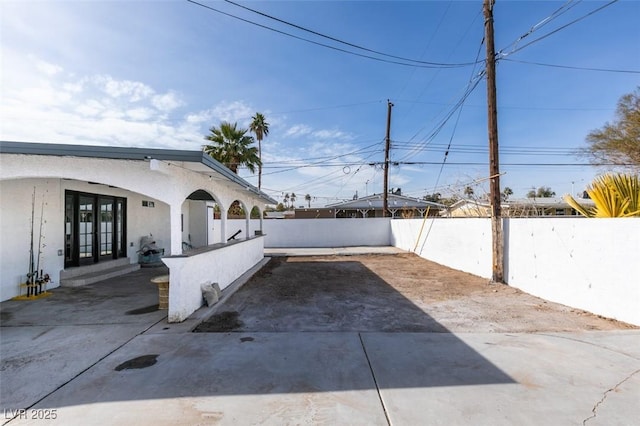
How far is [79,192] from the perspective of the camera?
26.4 feet

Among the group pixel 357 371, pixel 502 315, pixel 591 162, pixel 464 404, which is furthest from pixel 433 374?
pixel 591 162

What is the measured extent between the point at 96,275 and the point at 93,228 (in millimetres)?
1453

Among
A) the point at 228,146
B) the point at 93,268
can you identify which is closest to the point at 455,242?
the point at 93,268

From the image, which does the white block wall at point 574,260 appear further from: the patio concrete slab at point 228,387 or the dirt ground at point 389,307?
the patio concrete slab at point 228,387

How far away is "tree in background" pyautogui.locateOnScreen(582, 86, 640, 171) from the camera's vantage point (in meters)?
15.2

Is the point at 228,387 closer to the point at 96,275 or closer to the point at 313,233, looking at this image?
the point at 96,275

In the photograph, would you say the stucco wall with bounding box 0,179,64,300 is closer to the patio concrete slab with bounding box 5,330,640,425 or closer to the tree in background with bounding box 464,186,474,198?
the patio concrete slab with bounding box 5,330,640,425

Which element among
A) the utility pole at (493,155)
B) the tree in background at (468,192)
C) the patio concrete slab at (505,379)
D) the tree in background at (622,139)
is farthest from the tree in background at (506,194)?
the patio concrete slab at (505,379)

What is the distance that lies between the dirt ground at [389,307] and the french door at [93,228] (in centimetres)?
452

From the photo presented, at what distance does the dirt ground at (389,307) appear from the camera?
485 cm

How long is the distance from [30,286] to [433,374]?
789cm

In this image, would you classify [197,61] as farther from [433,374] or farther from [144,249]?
[433,374]

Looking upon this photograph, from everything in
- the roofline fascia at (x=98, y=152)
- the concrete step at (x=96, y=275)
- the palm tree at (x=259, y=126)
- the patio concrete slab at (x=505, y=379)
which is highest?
the palm tree at (x=259, y=126)

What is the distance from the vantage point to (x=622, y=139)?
51.9ft
